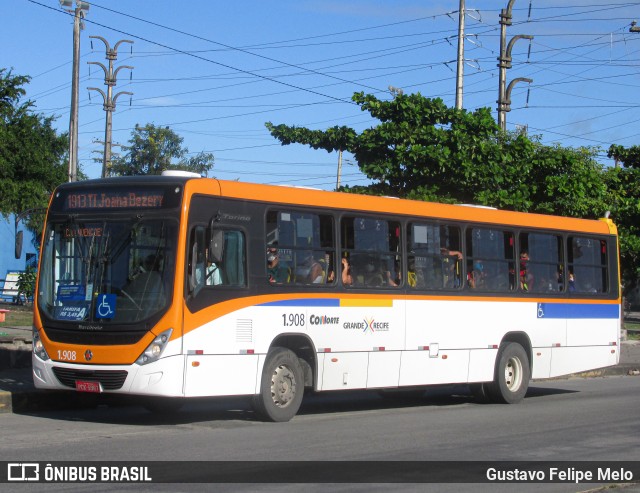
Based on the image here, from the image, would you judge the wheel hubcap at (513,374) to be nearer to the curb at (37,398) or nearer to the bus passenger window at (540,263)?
the bus passenger window at (540,263)

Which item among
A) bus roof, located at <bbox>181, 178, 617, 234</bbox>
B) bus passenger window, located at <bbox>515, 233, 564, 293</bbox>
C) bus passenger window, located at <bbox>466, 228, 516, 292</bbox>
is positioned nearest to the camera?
bus roof, located at <bbox>181, 178, 617, 234</bbox>

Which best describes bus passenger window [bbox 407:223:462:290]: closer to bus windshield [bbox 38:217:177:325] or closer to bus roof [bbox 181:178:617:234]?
bus roof [bbox 181:178:617:234]

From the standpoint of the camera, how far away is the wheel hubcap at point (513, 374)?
1786 cm

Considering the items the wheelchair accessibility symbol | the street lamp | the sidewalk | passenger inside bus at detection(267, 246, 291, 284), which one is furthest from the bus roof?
the street lamp

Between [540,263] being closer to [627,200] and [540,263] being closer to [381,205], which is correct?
[381,205]

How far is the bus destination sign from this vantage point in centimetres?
1292

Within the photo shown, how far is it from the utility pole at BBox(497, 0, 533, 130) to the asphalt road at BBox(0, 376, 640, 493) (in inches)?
592

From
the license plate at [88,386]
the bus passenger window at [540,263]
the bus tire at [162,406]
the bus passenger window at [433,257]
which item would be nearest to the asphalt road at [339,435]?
the bus tire at [162,406]

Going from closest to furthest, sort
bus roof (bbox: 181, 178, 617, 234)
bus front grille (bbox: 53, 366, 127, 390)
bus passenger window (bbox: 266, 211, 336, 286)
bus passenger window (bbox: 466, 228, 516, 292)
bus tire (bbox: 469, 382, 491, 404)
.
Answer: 1. bus front grille (bbox: 53, 366, 127, 390)
2. bus roof (bbox: 181, 178, 617, 234)
3. bus passenger window (bbox: 266, 211, 336, 286)
4. bus passenger window (bbox: 466, 228, 516, 292)
5. bus tire (bbox: 469, 382, 491, 404)

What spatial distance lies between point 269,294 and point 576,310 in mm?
7784

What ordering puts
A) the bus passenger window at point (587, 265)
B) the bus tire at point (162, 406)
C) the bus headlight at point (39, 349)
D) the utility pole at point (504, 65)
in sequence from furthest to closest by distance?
the utility pole at point (504, 65) < the bus passenger window at point (587, 265) < the bus tire at point (162, 406) < the bus headlight at point (39, 349)

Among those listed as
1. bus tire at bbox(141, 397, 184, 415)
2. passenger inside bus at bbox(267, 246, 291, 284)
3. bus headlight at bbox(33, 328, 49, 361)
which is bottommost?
Result: bus tire at bbox(141, 397, 184, 415)

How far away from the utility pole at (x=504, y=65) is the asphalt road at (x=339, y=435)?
15.0 meters

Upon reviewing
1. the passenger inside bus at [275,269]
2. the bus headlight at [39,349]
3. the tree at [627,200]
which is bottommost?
the bus headlight at [39,349]
